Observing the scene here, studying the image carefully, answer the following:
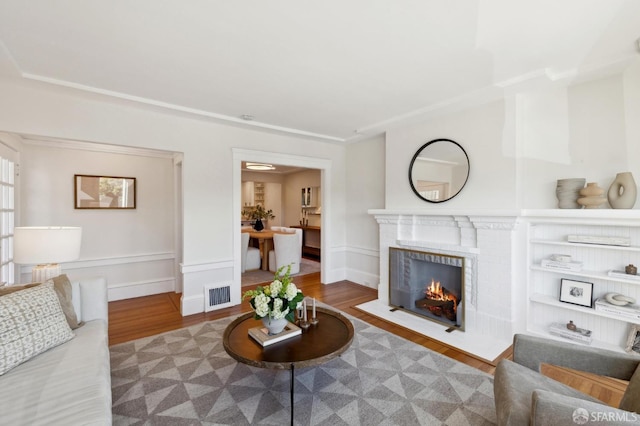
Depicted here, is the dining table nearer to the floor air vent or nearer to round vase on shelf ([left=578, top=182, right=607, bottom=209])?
the floor air vent

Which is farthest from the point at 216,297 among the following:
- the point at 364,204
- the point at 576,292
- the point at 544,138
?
the point at 544,138

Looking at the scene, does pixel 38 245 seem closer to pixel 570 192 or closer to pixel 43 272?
pixel 43 272

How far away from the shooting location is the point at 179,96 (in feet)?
9.89

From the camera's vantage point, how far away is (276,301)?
2.04 meters

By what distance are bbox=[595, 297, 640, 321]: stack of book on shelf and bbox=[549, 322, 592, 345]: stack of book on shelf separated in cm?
28

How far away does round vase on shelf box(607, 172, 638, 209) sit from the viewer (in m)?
2.35

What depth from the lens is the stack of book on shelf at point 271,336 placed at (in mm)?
2043

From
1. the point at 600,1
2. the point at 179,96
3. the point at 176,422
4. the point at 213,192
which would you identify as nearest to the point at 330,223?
the point at 213,192

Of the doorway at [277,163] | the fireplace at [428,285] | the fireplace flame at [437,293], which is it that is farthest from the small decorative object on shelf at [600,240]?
the doorway at [277,163]

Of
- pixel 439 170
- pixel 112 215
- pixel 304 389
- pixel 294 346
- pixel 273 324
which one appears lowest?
pixel 304 389

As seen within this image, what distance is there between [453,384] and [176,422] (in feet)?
6.42

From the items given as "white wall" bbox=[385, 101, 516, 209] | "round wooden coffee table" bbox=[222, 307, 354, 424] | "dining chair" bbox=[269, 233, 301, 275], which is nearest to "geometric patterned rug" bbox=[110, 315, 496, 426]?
"round wooden coffee table" bbox=[222, 307, 354, 424]

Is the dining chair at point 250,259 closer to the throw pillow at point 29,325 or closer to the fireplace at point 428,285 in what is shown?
the fireplace at point 428,285

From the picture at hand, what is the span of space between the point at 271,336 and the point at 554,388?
1661mm
